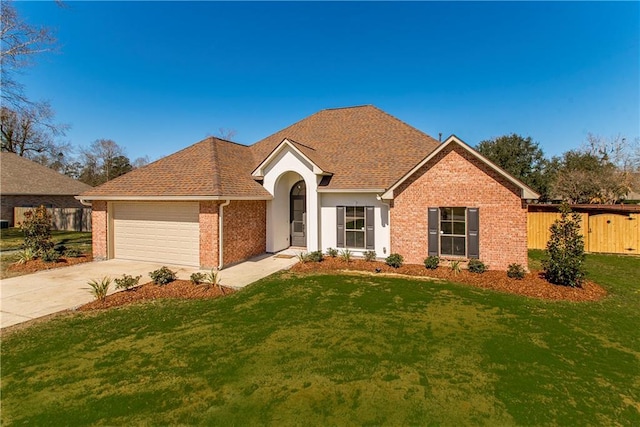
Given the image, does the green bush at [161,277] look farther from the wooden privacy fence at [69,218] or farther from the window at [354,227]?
the wooden privacy fence at [69,218]

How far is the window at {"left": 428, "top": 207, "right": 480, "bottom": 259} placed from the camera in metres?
11.8

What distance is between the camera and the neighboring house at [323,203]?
38.5ft

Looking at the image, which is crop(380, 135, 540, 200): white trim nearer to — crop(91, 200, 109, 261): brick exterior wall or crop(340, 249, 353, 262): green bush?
crop(340, 249, 353, 262): green bush

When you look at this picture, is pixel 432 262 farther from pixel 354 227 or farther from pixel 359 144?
pixel 359 144

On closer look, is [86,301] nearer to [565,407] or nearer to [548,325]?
[565,407]

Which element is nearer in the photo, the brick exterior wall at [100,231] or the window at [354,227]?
the brick exterior wall at [100,231]

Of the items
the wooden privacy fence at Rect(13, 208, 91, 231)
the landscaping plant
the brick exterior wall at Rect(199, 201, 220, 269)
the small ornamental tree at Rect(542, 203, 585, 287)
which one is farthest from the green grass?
the wooden privacy fence at Rect(13, 208, 91, 231)

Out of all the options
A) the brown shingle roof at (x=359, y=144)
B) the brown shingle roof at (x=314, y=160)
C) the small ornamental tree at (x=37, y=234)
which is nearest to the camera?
the brown shingle roof at (x=314, y=160)

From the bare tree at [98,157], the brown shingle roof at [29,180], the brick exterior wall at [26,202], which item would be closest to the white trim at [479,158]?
the brown shingle roof at [29,180]

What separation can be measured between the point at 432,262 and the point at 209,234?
8.62 m

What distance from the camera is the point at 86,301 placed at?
877 centimetres

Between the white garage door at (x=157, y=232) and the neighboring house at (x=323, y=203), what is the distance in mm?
46

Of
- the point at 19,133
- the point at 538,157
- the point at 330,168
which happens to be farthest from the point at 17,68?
the point at 538,157

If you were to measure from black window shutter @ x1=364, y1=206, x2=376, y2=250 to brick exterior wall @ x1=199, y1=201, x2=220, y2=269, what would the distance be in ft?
20.9
